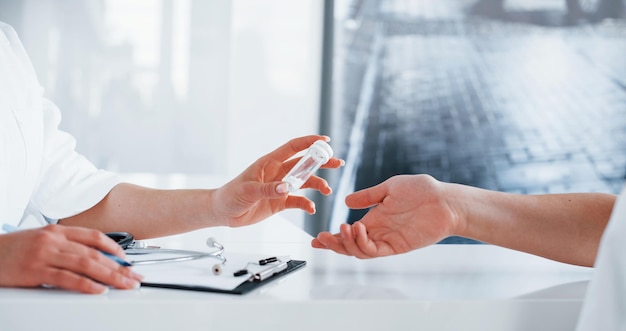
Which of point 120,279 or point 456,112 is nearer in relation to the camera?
point 120,279

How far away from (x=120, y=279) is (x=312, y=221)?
3.12 metres

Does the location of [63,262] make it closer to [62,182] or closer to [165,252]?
[165,252]

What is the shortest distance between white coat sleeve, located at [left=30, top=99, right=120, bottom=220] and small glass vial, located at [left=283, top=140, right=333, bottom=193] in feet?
1.44

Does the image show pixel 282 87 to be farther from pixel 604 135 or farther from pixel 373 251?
pixel 373 251

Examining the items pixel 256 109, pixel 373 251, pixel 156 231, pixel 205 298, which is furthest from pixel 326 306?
pixel 256 109

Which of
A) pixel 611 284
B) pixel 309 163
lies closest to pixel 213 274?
pixel 309 163

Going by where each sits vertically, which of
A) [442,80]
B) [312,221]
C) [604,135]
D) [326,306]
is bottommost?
[312,221]

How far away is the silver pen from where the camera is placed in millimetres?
737

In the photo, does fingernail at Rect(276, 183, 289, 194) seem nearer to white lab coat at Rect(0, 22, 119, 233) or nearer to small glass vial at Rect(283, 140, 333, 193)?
small glass vial at Rect(283, 140, 333, 193)

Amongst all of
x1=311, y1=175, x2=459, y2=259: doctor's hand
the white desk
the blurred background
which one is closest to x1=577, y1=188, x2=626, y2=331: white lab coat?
the white desk

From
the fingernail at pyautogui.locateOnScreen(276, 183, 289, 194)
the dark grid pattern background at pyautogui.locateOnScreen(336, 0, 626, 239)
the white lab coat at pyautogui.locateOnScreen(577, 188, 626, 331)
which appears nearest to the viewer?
the white lab coat at pyautogui.locateOnScreen(577, 188, 626, 331)

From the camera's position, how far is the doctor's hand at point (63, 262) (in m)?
0.66

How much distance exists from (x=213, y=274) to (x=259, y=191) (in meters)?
0.27

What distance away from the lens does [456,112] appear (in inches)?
142
